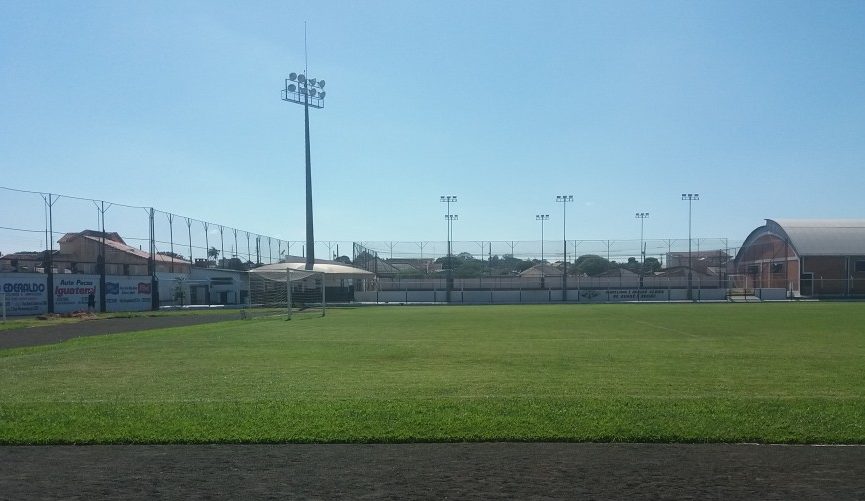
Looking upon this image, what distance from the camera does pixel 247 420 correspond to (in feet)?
28.6

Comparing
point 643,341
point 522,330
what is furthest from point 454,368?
point 522,330

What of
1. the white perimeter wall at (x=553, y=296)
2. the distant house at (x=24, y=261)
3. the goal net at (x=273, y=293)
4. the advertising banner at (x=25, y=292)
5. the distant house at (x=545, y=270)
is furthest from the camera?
the distant house at (x=545, y=270)

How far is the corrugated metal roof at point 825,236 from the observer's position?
67438mm

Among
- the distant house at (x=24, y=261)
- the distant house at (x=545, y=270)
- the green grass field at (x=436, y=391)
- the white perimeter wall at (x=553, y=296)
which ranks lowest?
the white perimeter wall at (x=553, y=296)

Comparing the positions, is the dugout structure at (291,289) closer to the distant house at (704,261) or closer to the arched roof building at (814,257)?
the distant house at (704,261)

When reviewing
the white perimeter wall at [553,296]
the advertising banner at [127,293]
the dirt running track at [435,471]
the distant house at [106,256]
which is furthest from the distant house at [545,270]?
the dirt running track at [435,471]

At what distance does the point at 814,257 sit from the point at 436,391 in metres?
68.0

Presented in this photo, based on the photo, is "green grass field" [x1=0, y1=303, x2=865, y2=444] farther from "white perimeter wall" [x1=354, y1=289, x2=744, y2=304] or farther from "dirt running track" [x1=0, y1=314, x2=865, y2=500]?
"white perimeter wall" [x1=354, y1=289, x2=744, y2=304]

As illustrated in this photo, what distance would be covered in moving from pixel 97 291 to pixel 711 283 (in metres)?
59.8

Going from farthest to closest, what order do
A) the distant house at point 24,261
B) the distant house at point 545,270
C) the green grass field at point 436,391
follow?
the distant house at point 545,270 < the distant house at point 24,261 < the green grass field at point 436,391

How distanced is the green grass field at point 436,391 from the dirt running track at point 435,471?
0.40 metres

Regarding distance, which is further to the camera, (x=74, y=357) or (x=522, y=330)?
(x=522, y=330)

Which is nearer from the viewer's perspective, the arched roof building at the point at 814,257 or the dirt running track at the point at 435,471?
the dirt running track at the point at 435,471

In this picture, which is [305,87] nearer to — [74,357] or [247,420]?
[74,357]
